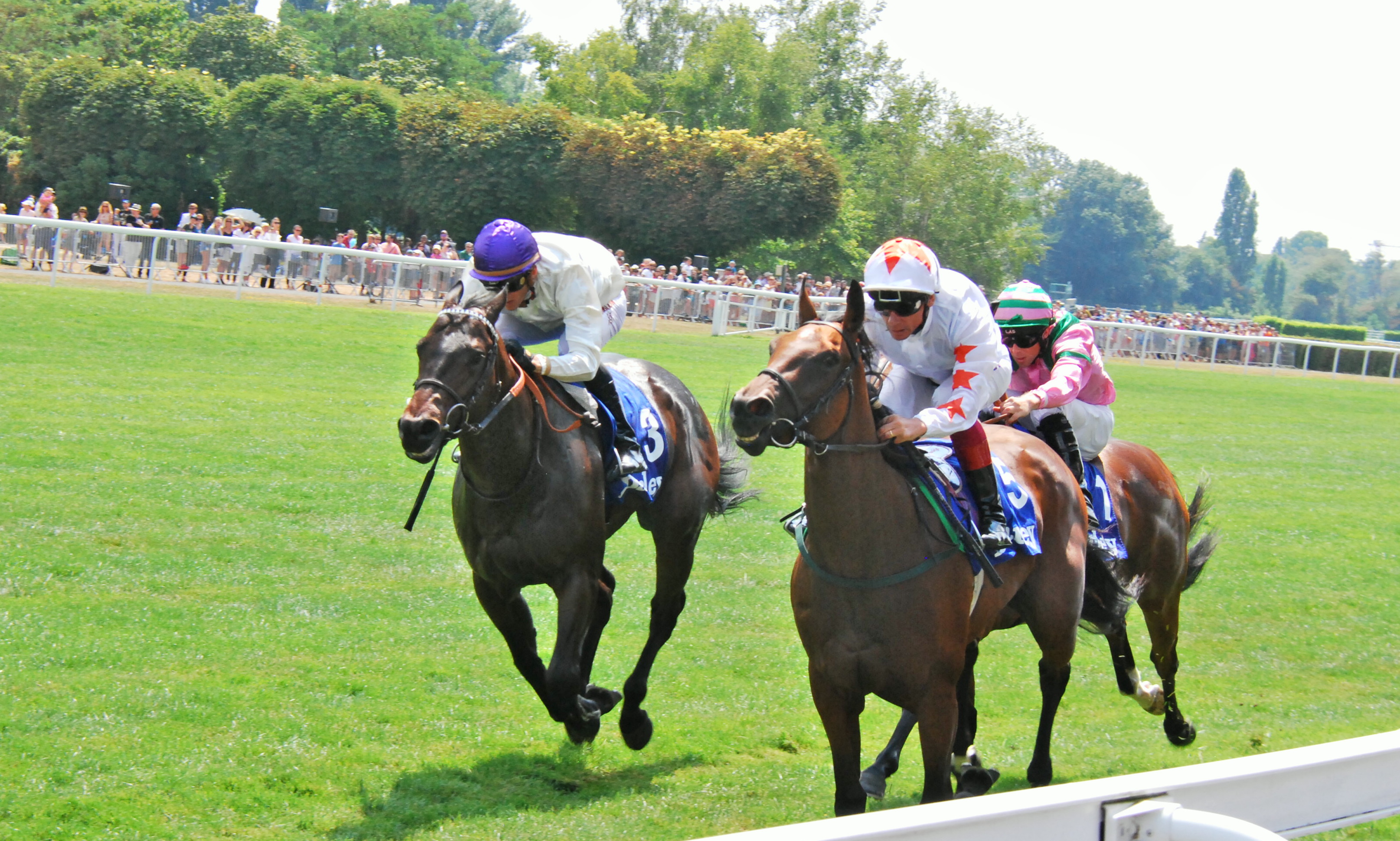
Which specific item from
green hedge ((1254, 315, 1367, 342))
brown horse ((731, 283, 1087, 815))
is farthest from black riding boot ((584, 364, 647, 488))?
green hedge ((1254, 315, 1367, 342))

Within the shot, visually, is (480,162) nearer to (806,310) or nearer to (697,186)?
(697,186)

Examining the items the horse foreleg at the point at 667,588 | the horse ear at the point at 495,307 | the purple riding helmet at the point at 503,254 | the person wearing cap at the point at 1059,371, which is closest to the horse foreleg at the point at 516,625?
the horse foreleg at the point at 667,588

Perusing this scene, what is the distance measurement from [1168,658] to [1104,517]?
3.22 ft

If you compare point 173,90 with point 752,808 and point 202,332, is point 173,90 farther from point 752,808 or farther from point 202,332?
point 752,808

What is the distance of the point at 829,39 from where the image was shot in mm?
59188

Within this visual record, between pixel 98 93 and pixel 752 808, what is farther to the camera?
pixel 98 93

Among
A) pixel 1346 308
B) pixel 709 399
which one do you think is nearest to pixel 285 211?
pixel 709 399

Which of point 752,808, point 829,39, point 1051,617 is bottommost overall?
point 752,808

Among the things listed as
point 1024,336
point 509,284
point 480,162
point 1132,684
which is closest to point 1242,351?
point 480,162

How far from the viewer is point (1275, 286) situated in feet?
490

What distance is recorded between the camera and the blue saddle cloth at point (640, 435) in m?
5.63

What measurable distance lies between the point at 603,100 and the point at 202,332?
39.5m

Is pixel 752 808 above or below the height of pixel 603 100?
below

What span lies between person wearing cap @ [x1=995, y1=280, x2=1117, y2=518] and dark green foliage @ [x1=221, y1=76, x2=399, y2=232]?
115 ft
